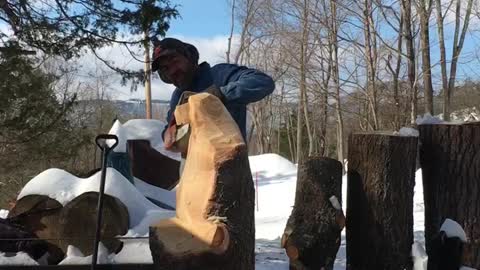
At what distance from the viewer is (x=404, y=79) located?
15742 millimetres

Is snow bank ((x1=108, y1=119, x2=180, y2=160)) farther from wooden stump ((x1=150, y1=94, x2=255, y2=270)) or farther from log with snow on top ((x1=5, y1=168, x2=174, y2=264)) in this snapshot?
wooden stump ((x1=150, y1=94, x2=255, y2=270))

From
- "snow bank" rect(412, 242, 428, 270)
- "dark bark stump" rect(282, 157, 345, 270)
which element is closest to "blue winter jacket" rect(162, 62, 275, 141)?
"dark bark stump" rect(282, 157, 345, 270)

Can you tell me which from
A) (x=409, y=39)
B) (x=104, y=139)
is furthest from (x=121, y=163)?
(x=409, y=39)

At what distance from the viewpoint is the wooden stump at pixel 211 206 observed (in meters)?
2.03

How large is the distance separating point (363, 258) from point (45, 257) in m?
1.83

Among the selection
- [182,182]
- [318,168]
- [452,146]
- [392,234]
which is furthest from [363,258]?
[182,182]

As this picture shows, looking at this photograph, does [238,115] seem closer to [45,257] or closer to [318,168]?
[318,168]

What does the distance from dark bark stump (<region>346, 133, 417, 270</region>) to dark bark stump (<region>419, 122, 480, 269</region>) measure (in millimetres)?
116

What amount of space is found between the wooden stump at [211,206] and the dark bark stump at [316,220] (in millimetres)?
778

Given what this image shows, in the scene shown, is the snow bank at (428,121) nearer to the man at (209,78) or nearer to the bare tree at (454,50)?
the man at (209,78)

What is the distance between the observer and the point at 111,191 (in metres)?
4.18

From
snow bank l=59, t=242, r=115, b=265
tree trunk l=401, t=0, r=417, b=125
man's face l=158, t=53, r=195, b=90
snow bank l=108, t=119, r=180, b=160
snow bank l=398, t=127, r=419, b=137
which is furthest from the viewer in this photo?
tree trunk l=401, t=0, r=417, b=125

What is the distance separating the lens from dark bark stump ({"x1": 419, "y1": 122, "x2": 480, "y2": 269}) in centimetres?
292

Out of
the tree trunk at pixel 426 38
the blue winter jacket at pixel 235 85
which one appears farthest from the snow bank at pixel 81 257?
the tree trunk at pixel 426 38
